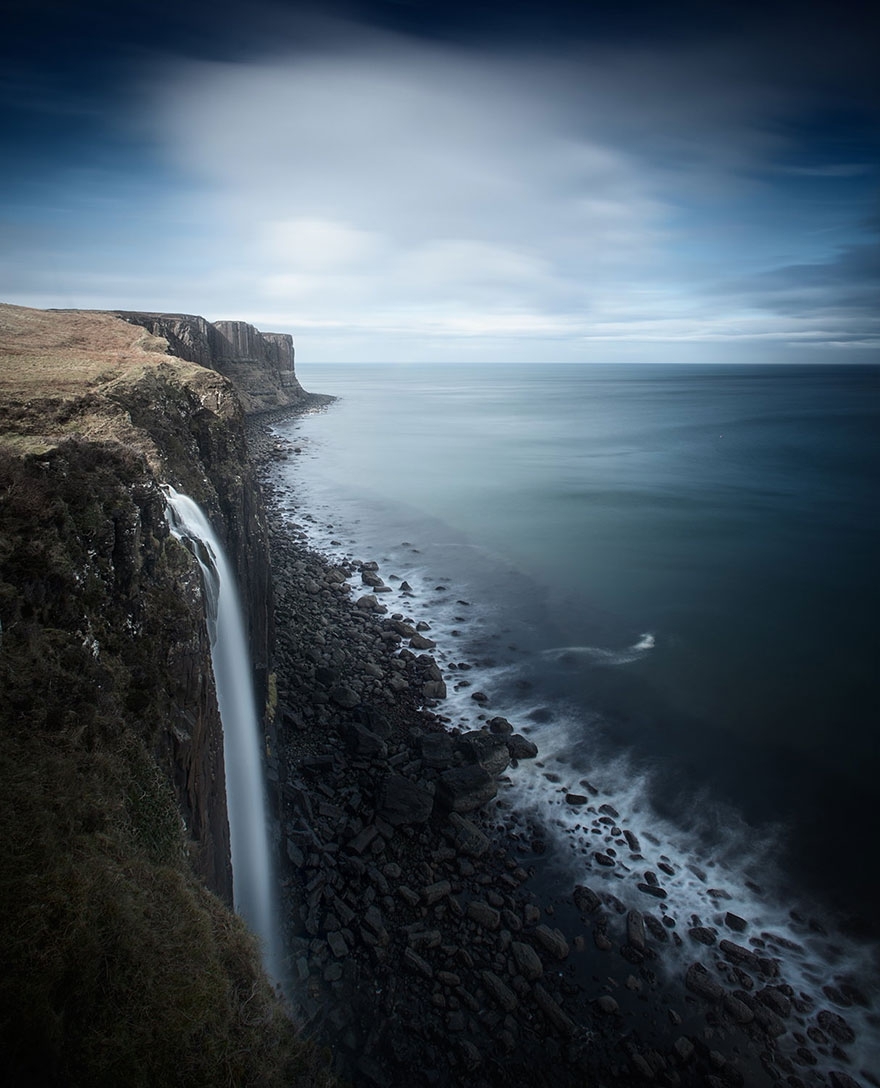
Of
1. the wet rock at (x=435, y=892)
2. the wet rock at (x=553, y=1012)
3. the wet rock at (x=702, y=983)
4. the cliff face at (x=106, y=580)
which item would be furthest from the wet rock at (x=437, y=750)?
the wet rock at (x=702, y=983)

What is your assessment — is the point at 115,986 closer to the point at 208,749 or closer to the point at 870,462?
the point at 208,749

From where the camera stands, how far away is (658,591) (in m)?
26.2

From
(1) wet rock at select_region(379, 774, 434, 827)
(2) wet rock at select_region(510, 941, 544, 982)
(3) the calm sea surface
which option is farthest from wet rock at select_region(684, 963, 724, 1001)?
(1) wet rock at select_region(379, 774, 434, 827)

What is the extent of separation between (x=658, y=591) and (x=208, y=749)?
73.6ft

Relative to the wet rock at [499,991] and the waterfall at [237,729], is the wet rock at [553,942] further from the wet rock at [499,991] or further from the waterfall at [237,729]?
the waterfall at [237,729]

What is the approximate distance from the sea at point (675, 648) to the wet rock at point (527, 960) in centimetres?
197

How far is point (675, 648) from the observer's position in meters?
21.0

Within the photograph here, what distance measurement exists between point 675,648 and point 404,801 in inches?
518

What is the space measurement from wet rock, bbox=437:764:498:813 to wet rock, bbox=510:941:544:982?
117 inches

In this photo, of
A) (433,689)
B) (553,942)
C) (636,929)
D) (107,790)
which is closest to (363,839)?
(553,942)

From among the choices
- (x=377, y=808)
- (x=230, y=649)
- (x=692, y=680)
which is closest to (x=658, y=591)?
(x=692, y=680)

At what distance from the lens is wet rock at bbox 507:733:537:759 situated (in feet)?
47.8

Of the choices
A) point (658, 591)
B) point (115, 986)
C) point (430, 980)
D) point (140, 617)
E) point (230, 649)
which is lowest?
point (430, 980)

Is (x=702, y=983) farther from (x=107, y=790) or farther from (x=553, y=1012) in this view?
(x=107, y=790)
